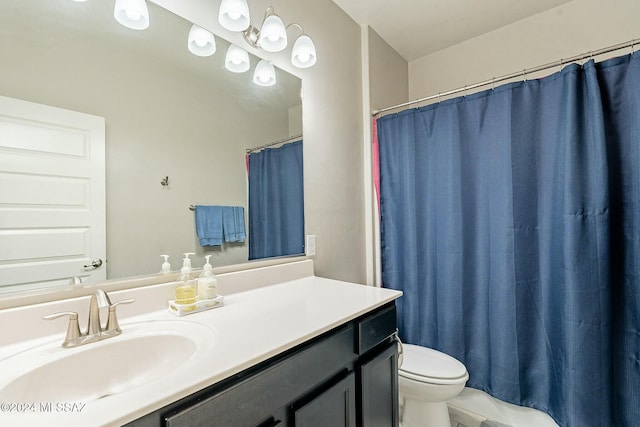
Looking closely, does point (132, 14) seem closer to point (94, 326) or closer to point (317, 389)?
point (94, 326)

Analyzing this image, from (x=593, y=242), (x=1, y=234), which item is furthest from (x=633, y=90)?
(x=1, y=234)

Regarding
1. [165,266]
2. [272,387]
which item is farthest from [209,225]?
[272,387]

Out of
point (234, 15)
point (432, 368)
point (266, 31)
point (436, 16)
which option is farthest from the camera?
point (436, 16)

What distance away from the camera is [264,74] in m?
1.45

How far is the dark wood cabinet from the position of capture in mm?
590

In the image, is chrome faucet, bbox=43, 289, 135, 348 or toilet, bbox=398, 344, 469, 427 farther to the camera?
toilet, bbox=398, 344, 469, 427

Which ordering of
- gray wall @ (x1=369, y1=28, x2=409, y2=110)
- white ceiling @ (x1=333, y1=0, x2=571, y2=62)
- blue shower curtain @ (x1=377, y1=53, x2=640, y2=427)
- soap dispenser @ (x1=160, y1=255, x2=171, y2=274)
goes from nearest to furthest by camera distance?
1. soap dispenser @ (x1=160, y1=255, x2=171, y2=274)
2. blue shower curtain @ (x1=377, y1=53, x2=640, y2=427)
3. white ceiling @ (x1=333, y1=0, x2=571, y2=62)
4. gray wall @ (x1=369, y1=28, x2=409, y2=110)

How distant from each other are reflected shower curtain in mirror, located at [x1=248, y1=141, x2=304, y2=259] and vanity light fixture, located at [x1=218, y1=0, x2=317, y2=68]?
17.1 inches

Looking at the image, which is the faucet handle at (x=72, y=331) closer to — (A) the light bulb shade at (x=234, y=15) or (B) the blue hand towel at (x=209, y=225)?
(B) the blue hand towel at (x=209, y=225)

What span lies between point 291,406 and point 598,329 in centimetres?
138

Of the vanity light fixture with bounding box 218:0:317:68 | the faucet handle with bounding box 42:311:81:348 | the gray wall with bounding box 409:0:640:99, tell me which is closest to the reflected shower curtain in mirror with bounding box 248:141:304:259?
the vanity light fixture with bounding box 218:0:317:68

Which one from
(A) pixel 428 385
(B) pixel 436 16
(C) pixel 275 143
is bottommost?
(A) pixel 428 385

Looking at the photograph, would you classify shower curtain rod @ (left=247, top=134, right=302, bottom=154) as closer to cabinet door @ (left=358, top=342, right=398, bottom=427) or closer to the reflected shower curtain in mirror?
the reflected shower curtain in mirror

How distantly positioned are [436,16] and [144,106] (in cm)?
186
